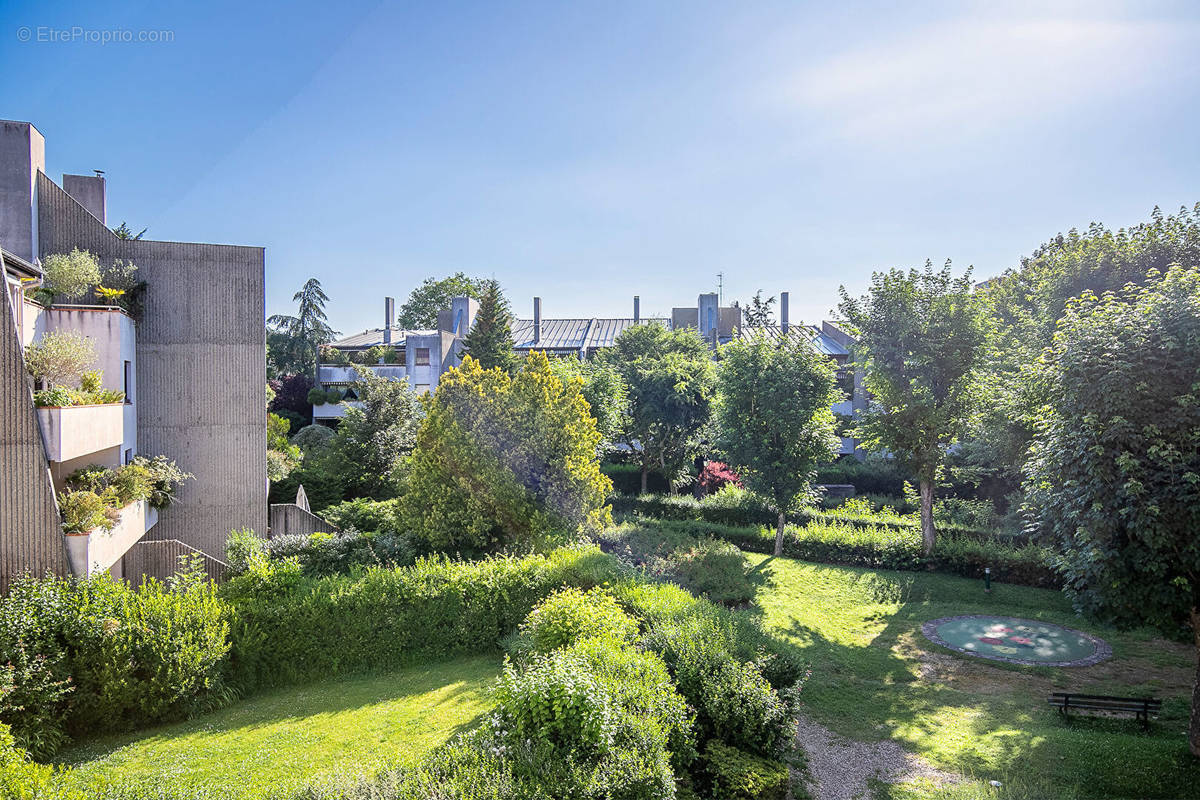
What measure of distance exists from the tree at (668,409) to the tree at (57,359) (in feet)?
74.6

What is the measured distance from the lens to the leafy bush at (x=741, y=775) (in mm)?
7582

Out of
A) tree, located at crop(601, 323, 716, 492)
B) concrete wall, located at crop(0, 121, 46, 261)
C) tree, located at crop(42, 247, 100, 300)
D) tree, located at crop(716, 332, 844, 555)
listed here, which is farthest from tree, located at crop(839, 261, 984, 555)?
concrete wall, located at crop(0, 121, 46, 261)

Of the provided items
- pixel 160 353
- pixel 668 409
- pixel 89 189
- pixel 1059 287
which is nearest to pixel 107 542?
pixel 160 353

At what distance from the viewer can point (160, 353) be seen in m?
18.2

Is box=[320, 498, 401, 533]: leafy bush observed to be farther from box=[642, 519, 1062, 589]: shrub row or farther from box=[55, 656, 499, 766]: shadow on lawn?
box=[642, 519, 1062, 589]: shrub row

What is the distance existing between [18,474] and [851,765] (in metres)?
14.9

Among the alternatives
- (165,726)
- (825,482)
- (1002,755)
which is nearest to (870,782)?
(1002,755)

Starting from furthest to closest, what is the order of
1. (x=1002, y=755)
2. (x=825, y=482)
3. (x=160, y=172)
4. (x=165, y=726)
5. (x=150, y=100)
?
(x=825, y=482) < (x=160, y=172) < (x=150, y=100) < (x=165, y=726) < (x=1002, y=755)

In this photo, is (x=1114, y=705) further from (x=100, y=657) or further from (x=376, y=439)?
(x=376, y=439)

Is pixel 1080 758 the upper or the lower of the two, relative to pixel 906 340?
lower

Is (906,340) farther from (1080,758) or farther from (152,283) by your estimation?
(152,283)

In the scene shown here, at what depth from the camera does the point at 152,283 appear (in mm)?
18109

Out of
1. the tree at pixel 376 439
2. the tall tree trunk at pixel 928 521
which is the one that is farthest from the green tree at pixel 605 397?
the tall tree trunk at pixel 928 521

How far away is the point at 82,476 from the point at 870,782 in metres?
16.0
